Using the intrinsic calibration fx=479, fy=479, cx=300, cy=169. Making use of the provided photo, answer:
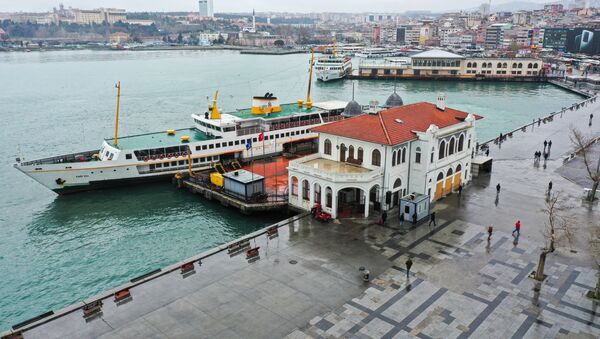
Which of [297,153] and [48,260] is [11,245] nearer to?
[48,260]

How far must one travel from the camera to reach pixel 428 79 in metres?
153

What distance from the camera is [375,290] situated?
2664 cm

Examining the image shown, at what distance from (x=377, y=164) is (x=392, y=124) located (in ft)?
12.7

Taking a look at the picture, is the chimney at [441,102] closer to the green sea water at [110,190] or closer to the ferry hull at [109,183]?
the green sea water at [110,190]

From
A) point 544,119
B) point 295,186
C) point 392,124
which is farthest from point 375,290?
point 544,119

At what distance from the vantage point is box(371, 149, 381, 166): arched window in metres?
37.4

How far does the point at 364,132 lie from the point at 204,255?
16.1 m

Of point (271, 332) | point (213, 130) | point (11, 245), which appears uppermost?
point (213, 130)

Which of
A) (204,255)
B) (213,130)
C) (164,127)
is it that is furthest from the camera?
(164,127)

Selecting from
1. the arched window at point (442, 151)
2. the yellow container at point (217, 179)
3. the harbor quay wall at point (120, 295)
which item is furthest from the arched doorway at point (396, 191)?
the yellow container at point (217, 179)

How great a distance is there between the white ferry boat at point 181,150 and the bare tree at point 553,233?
25380 millimetres

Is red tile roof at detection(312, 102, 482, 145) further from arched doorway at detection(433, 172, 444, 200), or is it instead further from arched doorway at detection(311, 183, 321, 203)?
arched doorway at detection(311, 183, 321, 203)

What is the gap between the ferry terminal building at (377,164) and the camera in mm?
36750

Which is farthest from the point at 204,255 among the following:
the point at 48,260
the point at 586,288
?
the point at 586,288
